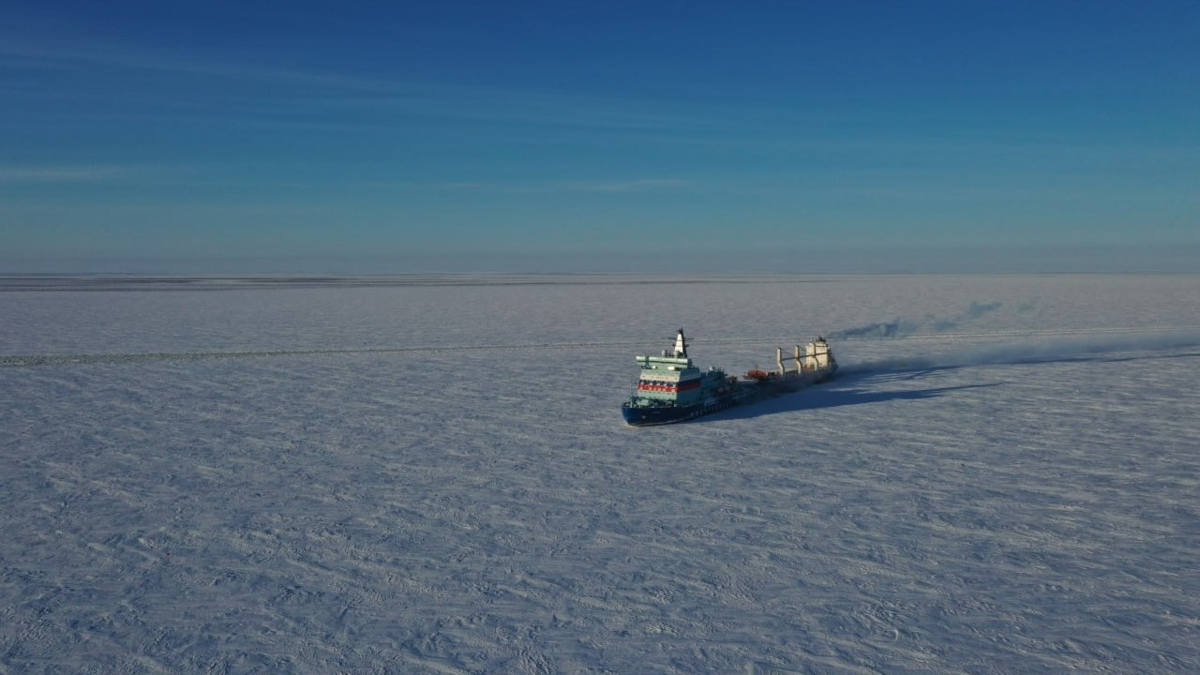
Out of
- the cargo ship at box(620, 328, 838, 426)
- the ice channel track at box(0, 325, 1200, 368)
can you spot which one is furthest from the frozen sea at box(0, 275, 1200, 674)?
the ice channel track at box(0, 325, 1200, 368)

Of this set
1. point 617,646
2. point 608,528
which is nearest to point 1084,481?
point 608,528

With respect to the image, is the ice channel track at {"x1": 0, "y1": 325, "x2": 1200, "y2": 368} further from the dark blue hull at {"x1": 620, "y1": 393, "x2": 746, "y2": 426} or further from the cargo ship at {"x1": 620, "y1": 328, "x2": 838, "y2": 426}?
the dark blue hull at {"x1": 620, "y1": 393, "x2": 746, "y2": 426}

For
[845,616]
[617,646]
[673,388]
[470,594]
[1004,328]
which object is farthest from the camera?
[1004,328]

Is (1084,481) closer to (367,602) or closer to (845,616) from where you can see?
(845,616)

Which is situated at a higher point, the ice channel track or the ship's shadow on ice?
the ice channel track

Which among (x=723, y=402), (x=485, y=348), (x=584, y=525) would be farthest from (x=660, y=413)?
(x=485, y=348)

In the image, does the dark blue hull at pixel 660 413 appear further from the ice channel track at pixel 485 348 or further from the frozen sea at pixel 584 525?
the ice channel track at pixel 485 348
